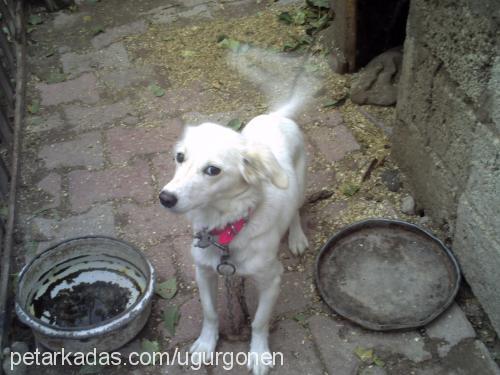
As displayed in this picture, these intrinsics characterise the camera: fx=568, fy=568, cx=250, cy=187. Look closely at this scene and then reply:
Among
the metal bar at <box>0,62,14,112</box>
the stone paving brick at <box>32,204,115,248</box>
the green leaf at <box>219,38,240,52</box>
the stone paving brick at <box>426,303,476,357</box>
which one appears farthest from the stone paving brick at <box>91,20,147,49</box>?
the stone paving brick at <box>426,303,476,357</box>

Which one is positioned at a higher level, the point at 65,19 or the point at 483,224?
the point at 483,224

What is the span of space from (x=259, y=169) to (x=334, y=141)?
1.92 metres

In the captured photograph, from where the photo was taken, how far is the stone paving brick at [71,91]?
4.74 meters

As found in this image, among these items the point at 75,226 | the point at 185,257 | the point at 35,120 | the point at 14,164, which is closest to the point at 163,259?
the point at 185,257

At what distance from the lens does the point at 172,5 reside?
19.2ft

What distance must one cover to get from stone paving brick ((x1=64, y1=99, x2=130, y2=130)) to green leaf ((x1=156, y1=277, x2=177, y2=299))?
1.71m

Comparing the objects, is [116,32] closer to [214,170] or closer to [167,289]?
[167,289]

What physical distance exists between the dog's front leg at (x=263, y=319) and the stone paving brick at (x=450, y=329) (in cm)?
84

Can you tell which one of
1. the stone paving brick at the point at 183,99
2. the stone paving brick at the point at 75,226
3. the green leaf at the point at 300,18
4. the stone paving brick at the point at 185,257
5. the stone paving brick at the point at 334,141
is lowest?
the stone paving brick at the point at 334,141

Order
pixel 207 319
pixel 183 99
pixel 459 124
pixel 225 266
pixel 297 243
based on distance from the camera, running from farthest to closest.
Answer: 1. pixel 183 99
2. pixel 297 243
3. pixel 459 124
4. pixel 207 319
5. pixel 225 266

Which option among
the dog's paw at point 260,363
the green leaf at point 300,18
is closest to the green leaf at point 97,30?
the green leaf at point 300,18

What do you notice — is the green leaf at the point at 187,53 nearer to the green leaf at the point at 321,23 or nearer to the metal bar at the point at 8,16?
the green leaf at the point at 321,23

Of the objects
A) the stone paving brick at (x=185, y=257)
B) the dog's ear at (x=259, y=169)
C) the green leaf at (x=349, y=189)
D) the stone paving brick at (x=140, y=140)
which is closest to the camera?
the dog's ear at (x=259, y=169)

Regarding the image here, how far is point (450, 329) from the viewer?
115 inches
